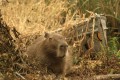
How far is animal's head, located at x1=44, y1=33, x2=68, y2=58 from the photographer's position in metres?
6.64

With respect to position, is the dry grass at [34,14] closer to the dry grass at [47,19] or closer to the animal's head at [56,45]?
the dry grass at [47,19]

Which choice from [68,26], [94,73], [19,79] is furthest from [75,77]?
[68,26]

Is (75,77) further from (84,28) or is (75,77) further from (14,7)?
(14,7)

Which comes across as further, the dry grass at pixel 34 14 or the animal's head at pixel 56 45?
the dry grass at pixel 34 14

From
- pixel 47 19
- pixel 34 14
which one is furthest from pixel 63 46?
pixel 34 14

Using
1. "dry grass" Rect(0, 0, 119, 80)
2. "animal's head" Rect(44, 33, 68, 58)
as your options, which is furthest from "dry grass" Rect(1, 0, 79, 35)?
"animal's head" Rect(44, 33, 68, 58)

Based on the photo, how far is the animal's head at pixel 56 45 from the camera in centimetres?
664

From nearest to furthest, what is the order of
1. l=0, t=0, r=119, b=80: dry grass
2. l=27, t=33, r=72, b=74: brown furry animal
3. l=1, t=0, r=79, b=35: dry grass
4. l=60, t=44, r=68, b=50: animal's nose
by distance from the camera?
l=60, t=44, r=68, b=50: animal's nose, l=27, t=33, r=72, b=74: brown furry animal, l=0, t=0, r=119, b=80: dry grass, l=1, t=0, r=79, b=35: dry grass

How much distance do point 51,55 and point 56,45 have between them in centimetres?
28

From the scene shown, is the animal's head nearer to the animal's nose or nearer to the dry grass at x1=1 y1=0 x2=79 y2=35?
the animal's nose

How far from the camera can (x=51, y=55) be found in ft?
22.8

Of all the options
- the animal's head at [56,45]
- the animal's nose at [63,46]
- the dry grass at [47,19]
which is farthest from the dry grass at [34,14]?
the animal's nose at [63,46]

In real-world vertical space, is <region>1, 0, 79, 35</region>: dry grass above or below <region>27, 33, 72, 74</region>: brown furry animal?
above

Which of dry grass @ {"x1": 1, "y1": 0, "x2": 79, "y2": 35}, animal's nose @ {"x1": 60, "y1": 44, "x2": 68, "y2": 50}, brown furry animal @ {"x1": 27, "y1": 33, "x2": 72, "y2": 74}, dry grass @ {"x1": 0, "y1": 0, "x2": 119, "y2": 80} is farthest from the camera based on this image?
dry grass @ {"x1": 1, "y1": 0, "x2": 79, "y2": 35}
